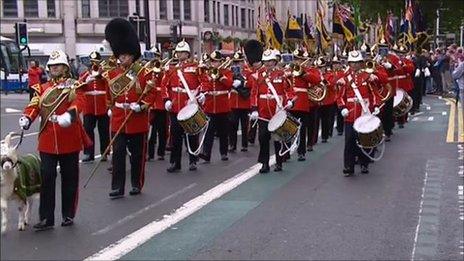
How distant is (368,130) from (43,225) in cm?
500

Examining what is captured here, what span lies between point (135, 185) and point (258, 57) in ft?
16.8

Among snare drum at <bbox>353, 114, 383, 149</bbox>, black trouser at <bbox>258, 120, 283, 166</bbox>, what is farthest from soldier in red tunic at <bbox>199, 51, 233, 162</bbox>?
snare drum at <bbox>353, 114, 383, 149</bbox>

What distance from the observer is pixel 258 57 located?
14078 mm

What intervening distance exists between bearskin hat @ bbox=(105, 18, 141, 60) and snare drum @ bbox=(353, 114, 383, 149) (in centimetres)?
343

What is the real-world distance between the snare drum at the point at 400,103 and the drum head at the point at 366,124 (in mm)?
5269

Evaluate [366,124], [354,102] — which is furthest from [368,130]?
[354,102]

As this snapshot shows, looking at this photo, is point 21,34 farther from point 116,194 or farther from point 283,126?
point 116,194

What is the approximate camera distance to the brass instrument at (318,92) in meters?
13.8

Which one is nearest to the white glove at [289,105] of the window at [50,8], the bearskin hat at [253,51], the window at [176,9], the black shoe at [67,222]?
the bearskin hat at [253,51]

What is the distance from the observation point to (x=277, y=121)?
11242 mm

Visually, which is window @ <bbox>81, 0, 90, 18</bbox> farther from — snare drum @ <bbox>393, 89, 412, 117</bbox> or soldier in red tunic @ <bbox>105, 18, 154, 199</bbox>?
soldier in red tunic @ <bbox>105, 18, 154, 199</bbox>

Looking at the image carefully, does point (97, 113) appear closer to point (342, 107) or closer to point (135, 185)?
point (135, 185)

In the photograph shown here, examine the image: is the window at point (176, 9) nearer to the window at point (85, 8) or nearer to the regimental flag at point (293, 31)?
the window at point (85, 8)

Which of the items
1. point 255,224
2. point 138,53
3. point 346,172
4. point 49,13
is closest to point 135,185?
point 138,53
